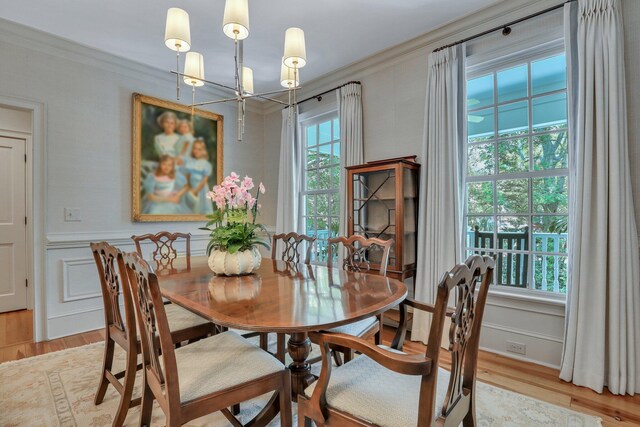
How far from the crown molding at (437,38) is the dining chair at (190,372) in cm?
292

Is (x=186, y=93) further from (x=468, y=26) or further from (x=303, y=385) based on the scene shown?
(x=303, y=385)

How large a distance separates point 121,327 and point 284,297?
3.28 feet

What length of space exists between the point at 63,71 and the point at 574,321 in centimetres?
471

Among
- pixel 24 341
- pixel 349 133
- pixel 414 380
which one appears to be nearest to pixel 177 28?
pixel 349 133

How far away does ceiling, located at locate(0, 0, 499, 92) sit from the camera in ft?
8.35

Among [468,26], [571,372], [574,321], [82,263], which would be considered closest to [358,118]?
[468,26]

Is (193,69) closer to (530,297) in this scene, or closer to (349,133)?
(349,133)

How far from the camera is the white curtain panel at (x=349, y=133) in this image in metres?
3.48

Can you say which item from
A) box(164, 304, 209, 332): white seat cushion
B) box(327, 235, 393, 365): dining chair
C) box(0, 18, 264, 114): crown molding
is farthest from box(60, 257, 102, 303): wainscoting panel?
box(327, 235, 393, 365): dining chair

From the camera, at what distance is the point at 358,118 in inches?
137

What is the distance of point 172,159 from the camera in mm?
3754

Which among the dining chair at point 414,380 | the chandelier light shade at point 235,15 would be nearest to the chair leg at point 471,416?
the dining chair at point 414,380

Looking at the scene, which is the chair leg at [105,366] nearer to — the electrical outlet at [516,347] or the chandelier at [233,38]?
the chandelier at [233,38]

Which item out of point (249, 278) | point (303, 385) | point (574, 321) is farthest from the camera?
point (574, 321)
